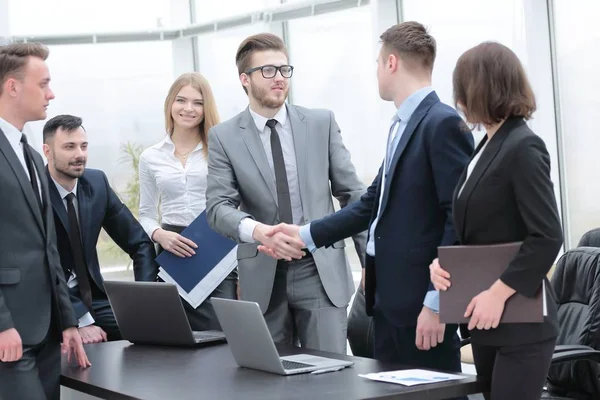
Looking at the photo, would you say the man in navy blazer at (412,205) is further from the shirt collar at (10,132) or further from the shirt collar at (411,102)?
the shirt collar at (10,132)

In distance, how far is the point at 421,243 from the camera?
2.79m

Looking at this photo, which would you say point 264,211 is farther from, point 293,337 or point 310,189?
point 293,337

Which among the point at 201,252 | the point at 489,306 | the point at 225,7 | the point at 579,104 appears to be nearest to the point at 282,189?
the point at 201,252

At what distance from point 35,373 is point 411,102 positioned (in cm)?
139

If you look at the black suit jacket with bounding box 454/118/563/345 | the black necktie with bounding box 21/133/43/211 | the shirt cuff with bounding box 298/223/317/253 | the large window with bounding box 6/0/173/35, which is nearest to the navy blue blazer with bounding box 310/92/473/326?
the black suit jacket with bounding box 454/118/563/345

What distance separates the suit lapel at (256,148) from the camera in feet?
11.7

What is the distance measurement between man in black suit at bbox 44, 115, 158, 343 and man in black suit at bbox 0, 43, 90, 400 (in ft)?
3.27

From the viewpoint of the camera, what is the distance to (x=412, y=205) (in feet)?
9.19

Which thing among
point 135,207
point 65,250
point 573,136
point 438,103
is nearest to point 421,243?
point 438,103

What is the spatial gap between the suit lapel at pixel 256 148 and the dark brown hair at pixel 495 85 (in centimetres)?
131

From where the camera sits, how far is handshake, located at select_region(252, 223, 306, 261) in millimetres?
3297

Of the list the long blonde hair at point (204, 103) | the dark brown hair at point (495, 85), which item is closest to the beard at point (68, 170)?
the long blonde hair at point (204, 103)

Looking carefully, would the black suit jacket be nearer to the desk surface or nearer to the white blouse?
the desk surface

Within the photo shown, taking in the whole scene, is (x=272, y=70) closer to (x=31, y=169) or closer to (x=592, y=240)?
(x=31, y=169)
